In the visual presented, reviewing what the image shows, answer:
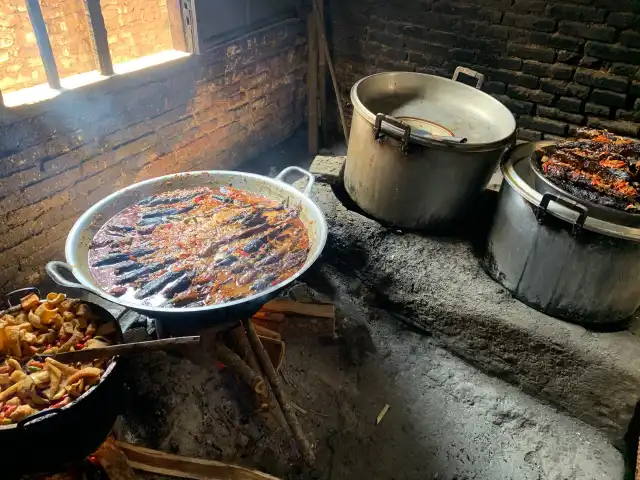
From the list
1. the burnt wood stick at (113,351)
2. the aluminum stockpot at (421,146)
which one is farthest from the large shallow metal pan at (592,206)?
the burnt wood stick at (113,351)

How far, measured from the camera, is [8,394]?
2293mm

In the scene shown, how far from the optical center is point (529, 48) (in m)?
5.07

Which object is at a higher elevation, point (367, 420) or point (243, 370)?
point (243, 370)

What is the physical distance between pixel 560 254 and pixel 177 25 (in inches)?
169

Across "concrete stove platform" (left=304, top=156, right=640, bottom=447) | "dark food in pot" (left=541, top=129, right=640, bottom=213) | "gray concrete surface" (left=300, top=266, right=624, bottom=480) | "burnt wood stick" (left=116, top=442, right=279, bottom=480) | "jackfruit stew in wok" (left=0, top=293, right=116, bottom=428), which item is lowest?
"gray concrete surface" (left=300, top=266, right=624, bottom=480)

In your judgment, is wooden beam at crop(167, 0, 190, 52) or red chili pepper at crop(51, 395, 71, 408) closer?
red chili pepper at crop(51, 395, 71, 408)

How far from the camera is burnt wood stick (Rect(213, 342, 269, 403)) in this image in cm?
288

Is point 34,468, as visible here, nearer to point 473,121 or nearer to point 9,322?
point 9,322

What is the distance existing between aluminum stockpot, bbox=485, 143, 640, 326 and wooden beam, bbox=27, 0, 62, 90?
3630 mm

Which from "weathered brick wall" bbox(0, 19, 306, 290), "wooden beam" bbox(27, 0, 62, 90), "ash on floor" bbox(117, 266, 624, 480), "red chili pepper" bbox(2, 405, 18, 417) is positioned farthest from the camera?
"weathered brick wall" bbox(0, 19, 306, 290)

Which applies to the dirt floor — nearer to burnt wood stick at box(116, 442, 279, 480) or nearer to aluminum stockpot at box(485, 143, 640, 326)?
burnt wood stick at box(116, 442, 279, 480)

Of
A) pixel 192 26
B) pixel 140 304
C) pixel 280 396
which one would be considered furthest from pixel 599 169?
pixel 192 26

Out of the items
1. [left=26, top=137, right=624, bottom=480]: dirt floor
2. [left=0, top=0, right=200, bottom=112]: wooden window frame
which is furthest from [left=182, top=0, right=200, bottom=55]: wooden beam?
[left=26, top=137, right=624, bottom=480]: dirt floor

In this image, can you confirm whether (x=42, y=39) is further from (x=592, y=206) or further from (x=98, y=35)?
(x=592, y=206)
